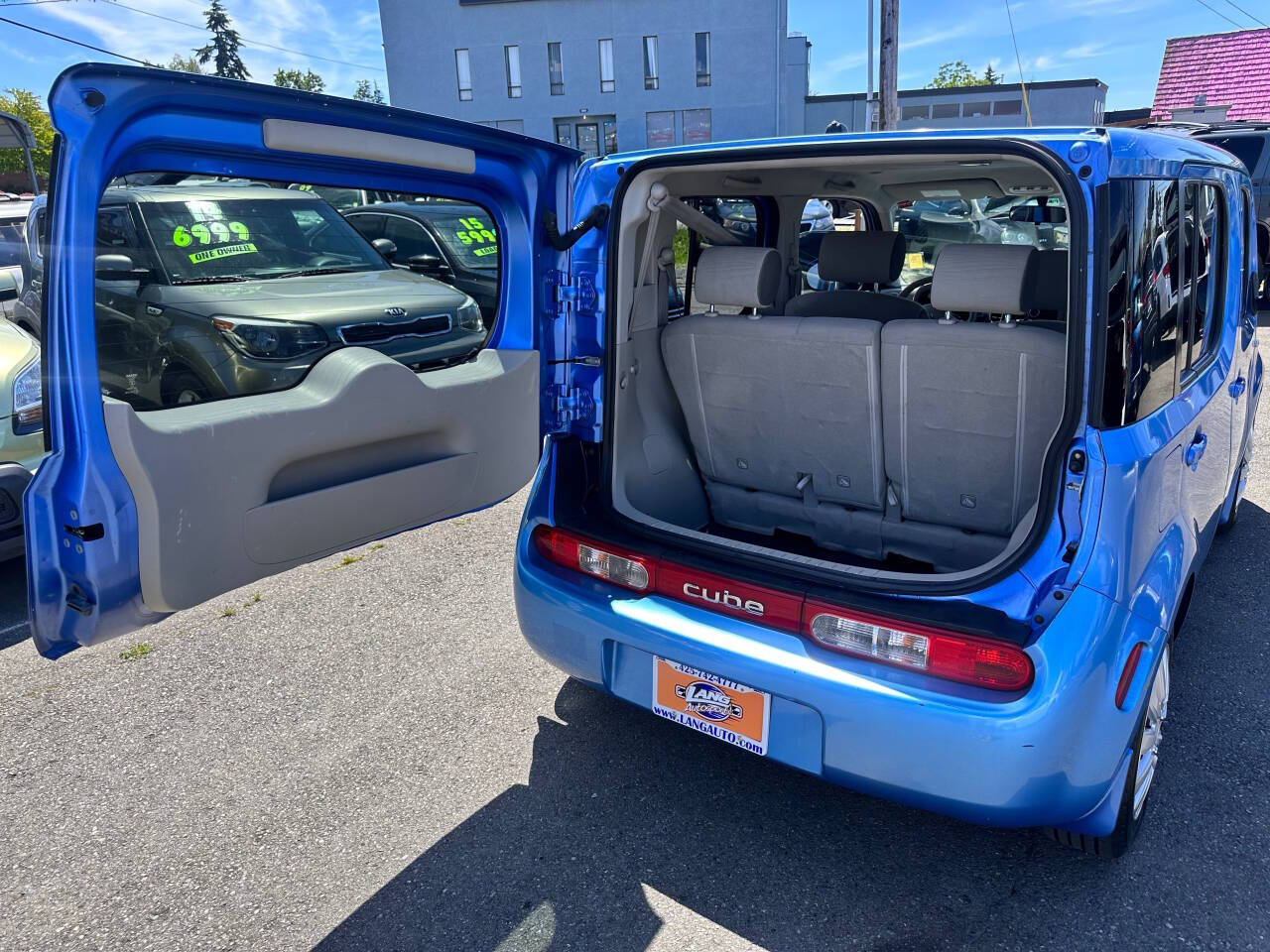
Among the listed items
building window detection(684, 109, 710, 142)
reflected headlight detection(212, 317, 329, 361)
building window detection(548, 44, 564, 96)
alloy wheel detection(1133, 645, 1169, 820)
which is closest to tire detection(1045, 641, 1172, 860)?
alloy wheel detection(1133, 645, 1169, 820)

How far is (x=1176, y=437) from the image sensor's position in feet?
7.35

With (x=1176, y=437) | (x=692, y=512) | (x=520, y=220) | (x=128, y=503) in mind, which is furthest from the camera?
(x=692, y=512)

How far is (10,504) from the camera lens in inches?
142

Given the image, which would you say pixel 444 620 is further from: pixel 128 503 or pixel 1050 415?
pixel 1050 415

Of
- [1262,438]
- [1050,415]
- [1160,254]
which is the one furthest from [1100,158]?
[1262,438]

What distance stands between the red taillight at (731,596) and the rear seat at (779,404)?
710 mm

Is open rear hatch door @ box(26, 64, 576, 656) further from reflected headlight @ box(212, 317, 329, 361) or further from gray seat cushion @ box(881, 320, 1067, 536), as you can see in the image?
gray seat cushion @ box(881, 320, 1067, 536)

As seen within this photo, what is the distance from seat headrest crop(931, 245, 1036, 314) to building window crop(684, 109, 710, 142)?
34.0 meters

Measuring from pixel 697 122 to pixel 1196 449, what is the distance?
34566 mm

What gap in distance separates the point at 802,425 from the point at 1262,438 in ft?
15.0

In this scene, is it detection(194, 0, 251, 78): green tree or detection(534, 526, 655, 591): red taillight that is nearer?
detection(534, 526, 655, 591): red taillight

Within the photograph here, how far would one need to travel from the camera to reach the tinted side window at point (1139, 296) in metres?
1.84

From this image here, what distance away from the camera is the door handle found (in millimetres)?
2430

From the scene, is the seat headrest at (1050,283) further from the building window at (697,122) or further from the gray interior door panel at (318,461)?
the building window at (697,122)
